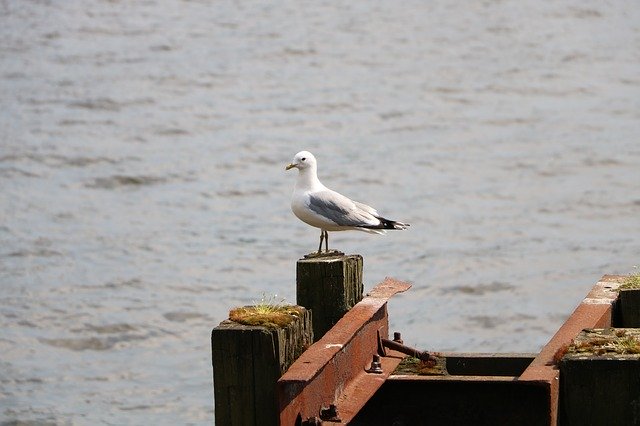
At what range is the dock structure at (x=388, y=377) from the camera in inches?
195

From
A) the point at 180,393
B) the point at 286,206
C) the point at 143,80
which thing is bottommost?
the point at 180,393

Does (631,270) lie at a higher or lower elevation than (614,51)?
lower

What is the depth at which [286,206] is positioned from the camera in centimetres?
1858

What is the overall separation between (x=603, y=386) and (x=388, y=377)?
1.40 m

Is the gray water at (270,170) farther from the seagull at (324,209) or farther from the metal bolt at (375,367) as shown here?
the metal bolt at (375,367)

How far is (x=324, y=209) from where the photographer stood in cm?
805

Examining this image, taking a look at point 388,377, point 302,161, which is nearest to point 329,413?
point 388,377

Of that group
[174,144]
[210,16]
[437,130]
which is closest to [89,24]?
[210,16]

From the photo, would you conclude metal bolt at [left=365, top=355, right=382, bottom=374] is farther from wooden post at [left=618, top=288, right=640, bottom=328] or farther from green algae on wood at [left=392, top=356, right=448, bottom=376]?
wooden post at [left=618, top=288, right=640, bottom=328]

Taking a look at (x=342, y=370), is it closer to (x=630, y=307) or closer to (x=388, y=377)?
(x=388, y=377)

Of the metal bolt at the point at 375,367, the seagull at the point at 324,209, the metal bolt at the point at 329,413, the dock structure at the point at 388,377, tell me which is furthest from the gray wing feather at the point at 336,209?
the metal bolt at the point at 329,413

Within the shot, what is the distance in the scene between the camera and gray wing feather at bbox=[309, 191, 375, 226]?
316 inches

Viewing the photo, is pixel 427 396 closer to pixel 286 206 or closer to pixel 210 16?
pixel 286 206

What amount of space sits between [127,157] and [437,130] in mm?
4747
